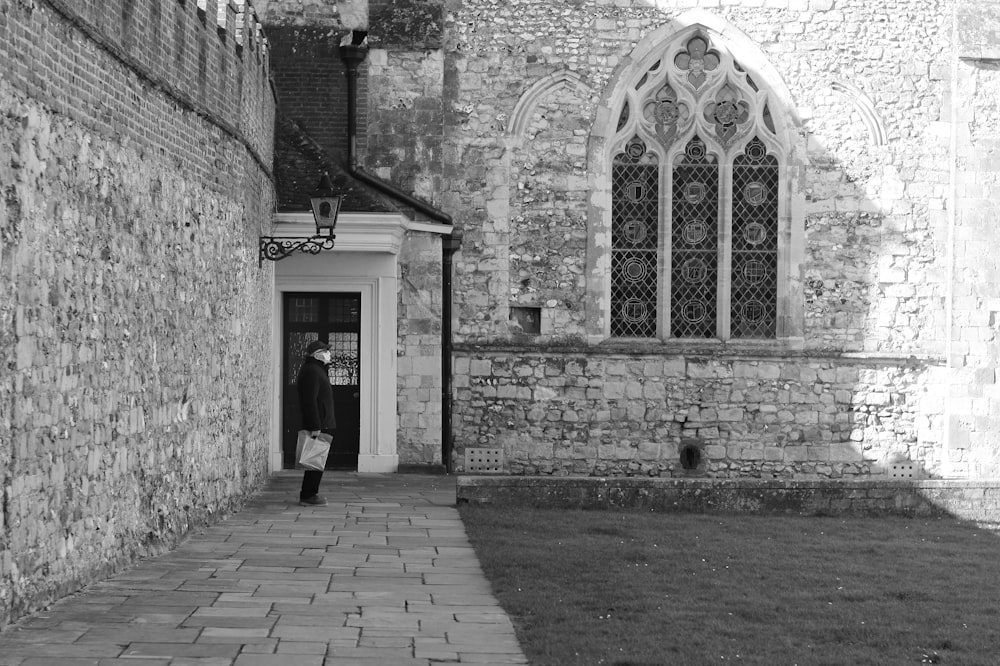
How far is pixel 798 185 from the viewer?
18.6m

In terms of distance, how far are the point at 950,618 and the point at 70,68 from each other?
18.4 ft

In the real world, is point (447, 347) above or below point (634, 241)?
below

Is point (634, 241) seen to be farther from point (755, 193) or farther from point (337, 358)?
point (337, 358)

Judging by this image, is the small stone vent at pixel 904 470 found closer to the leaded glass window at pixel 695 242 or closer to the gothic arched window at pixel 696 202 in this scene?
the gothic arched window at pixel 696 202

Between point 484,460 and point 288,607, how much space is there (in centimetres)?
1050

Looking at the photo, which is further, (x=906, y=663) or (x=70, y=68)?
(x=70, y=68)

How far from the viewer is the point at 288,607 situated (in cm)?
774

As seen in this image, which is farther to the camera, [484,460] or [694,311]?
[694,311]

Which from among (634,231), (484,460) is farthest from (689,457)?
(634,231)

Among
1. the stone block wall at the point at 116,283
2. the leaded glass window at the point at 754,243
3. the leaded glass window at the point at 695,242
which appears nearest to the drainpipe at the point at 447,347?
the leaded glass window at the point at 695,242

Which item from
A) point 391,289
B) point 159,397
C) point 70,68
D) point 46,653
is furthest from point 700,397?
point 46,653

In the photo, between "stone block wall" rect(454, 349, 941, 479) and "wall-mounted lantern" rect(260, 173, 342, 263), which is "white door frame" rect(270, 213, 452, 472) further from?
"wall-mounted lantern" rect(260, 173, 342, 263)

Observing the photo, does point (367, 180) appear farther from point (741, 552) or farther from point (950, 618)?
point (950, 618)

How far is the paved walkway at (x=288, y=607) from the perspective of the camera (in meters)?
6.43
